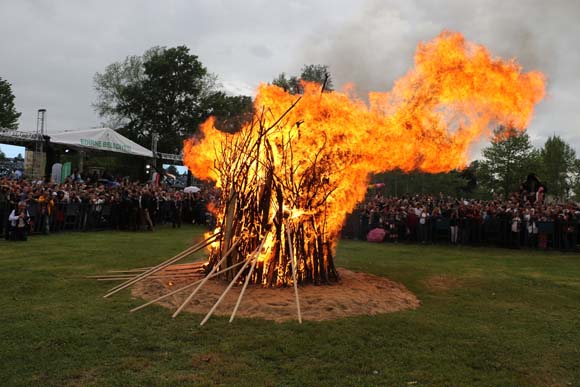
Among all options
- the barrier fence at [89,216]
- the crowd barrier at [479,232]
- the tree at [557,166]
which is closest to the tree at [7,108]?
the barrier fence at [89,216]

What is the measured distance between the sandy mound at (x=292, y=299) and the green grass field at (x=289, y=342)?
0.31m

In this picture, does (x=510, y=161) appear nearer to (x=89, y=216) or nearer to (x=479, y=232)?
(x=479, y=232)

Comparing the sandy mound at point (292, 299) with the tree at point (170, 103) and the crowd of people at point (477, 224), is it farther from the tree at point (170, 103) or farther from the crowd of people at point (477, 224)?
the tree at point (170, 103)

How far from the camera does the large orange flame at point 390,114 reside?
9164 millimetres

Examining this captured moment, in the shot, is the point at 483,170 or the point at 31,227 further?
the point at 483,170

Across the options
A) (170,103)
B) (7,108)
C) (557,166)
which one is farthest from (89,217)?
(557,166)

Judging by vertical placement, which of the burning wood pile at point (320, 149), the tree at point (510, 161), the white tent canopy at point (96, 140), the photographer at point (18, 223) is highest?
the tree at point (510, 161)

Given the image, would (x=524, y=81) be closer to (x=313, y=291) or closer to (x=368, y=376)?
(x=313, y=291)

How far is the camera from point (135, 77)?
2114 inches

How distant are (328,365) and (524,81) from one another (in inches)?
292

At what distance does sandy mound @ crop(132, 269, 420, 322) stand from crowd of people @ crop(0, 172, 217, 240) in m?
9.32

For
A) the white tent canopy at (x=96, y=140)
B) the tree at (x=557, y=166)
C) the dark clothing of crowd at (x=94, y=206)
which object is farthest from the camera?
the tree at (x=557, y=166)

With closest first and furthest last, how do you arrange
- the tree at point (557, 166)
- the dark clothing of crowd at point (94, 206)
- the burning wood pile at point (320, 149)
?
the burning wood pile at point (320, 149), the dark clothing of crowd at point (94, 206), the tree at point (557, 166)

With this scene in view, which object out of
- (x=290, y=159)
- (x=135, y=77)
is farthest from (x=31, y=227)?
(x=135, y=77)
